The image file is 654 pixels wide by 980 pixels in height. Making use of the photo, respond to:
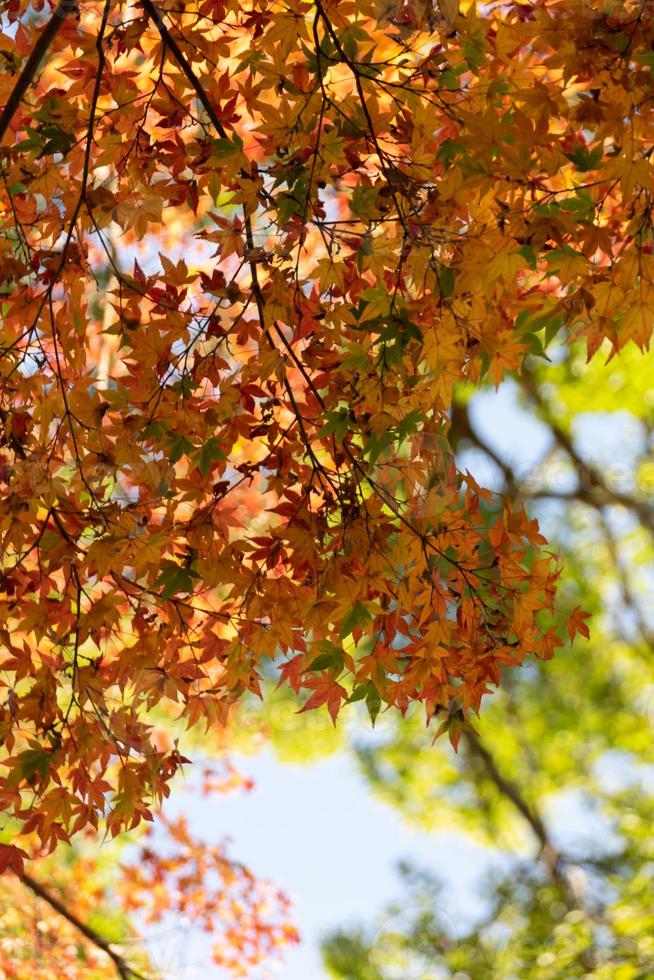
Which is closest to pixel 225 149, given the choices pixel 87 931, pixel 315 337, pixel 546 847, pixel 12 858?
pixel 315 337

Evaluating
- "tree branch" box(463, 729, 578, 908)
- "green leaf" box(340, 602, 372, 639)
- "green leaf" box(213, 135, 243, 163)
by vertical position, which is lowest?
"green leaf" box(340, 602, 372, 639)

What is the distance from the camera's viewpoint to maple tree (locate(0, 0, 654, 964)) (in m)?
2.01

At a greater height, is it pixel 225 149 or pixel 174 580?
pixel 225 149

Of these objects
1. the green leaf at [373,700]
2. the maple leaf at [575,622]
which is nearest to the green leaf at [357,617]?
the green leaf at [373,700]

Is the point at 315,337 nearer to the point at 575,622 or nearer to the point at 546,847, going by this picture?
the point at 575,622

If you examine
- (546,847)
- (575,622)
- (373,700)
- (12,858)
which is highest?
(546,847)

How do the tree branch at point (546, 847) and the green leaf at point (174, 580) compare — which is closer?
the green leaf at point (174, 580)

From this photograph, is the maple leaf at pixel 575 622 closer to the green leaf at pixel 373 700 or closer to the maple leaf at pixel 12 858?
the green leaf at pixel 373 700

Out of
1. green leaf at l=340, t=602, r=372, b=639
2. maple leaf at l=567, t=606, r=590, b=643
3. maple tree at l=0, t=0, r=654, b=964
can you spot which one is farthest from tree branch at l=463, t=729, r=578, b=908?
green leaf at l=340, t=602, r=372, b=639

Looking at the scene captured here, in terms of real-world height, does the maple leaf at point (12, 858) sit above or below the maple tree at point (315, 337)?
below

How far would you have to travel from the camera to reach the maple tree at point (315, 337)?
201 cm

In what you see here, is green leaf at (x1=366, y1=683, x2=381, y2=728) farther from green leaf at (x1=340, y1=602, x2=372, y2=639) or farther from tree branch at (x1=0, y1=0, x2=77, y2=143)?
tree branch at (x1=0, y1=0, x2=77, y2=143)

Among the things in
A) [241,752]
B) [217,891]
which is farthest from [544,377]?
[217,891]

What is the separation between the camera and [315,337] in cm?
223
